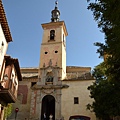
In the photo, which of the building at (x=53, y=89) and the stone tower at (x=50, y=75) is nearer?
the building at (x=53, y=89)

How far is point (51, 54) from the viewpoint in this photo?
28.8m

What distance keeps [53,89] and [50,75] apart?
8.53ft

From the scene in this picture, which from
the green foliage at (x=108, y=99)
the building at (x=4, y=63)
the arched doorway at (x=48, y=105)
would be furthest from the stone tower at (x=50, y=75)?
the building at (x=4, y=63)

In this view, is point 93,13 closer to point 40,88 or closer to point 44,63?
point 40,88

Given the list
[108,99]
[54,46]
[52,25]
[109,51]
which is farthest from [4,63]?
[52,25]

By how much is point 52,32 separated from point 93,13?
83.4 ft

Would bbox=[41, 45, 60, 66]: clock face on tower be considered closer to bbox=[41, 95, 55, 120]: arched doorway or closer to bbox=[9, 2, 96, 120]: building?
bbox=[9, 2, 96, 120]: building

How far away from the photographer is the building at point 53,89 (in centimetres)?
2334

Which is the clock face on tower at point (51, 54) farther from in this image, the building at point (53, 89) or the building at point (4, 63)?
the building at point (4, 63)

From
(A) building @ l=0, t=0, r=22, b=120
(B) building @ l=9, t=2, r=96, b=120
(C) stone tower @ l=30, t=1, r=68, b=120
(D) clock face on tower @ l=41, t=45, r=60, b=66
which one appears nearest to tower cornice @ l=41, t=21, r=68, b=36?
(C) stone tower @ l=30, t=1, r=68, b=120

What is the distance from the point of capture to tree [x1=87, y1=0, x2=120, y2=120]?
16.8 feet

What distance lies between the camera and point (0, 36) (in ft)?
41.1

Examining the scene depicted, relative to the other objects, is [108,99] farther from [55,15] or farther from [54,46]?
[55,15]

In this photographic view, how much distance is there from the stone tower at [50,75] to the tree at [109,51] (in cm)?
1047
